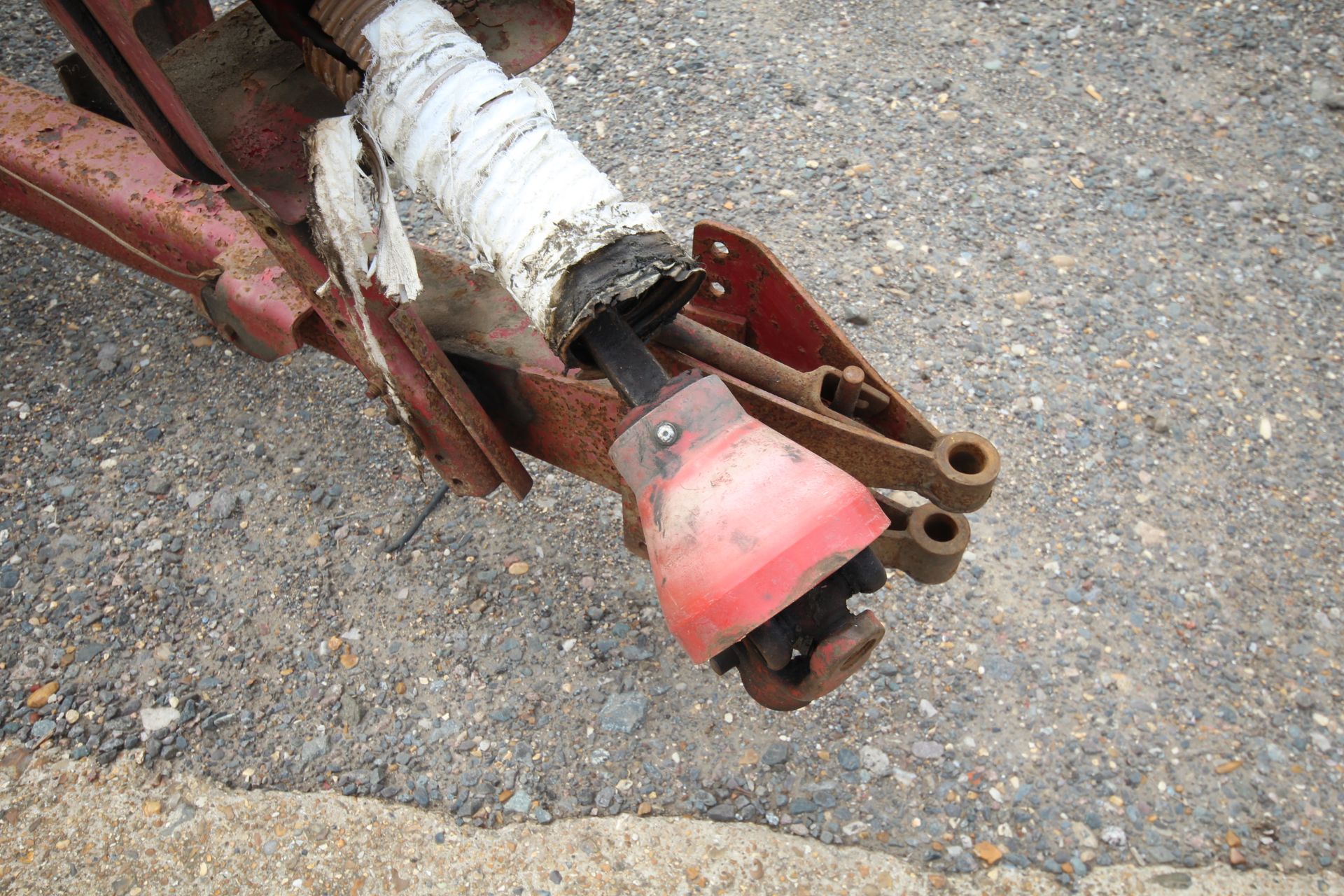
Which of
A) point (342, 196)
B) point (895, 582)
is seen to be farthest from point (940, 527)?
point (342, 196)

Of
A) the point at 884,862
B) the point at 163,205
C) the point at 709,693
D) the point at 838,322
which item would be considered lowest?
the point at 884,862

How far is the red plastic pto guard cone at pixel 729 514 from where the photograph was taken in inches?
44.9

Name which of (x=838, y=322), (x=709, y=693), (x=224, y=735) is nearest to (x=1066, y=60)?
A: (x=838, y=322)

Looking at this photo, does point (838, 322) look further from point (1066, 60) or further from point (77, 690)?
point (77, 690)

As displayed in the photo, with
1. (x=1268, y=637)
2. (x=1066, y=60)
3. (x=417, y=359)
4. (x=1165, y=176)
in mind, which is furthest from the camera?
(x=1066, y=60)

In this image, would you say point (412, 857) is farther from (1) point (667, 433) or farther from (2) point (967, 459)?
(2) point (967, 459)

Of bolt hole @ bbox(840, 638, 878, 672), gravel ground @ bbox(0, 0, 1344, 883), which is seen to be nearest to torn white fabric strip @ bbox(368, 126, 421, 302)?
bolt hole @ bbox(840, 638, 878, 672)

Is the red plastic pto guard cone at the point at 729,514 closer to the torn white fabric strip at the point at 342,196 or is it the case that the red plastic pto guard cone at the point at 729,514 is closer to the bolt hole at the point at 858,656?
the bolt hole at the point at 858,656

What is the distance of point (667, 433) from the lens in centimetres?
127

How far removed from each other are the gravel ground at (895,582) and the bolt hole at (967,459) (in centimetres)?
73

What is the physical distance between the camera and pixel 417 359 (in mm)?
1556

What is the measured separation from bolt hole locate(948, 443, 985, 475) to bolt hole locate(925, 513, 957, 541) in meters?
0.09

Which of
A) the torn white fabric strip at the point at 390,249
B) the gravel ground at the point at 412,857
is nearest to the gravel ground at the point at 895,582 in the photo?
the gravel ground at the point at 412,857

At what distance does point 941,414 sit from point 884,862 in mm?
1105
